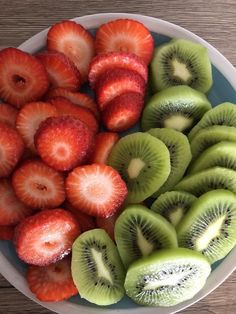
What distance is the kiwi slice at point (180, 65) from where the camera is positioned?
1178mm

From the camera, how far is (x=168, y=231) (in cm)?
101

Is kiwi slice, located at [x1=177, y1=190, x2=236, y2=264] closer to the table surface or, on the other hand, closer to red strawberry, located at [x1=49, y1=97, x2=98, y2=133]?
red strawberry, located at [x1=49, y1=97, x2=98, y2=133]

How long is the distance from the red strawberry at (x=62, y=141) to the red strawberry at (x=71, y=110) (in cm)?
5

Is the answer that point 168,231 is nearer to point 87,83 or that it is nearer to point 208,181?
point 208,181

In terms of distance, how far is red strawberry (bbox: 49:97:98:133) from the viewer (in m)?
1.11

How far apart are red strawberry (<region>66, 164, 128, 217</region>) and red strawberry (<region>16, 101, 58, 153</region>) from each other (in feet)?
0.40

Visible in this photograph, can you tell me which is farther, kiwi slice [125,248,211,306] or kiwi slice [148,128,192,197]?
kiwi slice [148,128,192,197]

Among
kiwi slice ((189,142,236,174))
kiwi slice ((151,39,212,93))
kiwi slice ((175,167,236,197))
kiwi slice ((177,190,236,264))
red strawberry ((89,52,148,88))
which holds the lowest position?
kiwi slice ((177,190,236,264))

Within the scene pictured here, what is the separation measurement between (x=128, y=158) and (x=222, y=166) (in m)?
0.17

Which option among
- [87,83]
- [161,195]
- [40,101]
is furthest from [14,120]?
[161,195]

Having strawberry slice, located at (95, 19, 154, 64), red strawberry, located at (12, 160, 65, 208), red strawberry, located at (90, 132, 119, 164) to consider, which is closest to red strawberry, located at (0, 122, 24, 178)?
red strawberry, located at (12, 160, 65, 208)

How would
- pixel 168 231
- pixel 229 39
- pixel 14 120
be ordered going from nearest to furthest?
pixel 168 231 < pixel 14 120 < pixel 229 39

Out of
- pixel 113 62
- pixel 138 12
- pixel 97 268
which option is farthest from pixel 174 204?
pixel 138 12

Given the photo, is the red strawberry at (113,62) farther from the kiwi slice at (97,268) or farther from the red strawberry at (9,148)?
the kiwi slice at (97,268)
